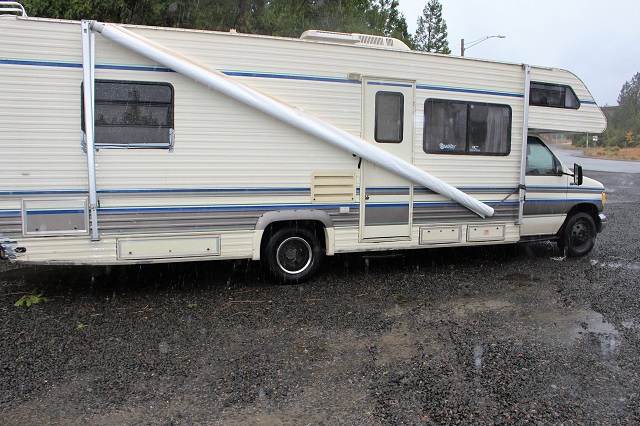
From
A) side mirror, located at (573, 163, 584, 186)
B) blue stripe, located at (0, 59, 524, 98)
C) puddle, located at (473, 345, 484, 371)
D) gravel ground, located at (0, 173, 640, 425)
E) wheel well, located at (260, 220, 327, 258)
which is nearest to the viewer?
gravel ground, located at (0, 173, 640, 425)

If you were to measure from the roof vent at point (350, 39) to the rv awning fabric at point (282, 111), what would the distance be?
1.08m

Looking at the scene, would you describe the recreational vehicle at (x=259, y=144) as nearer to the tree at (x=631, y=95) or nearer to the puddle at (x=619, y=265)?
the puddle at (x=619, y=265)

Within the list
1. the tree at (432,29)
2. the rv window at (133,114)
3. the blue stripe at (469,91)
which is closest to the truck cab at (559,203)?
the blue stripe at (469,91)

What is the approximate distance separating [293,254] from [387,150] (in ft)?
5.91

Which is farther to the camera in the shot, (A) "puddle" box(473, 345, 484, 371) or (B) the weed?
(B) the weed

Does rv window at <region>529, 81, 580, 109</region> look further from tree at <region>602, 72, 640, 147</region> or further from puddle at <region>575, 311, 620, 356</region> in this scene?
tree at <region>602, 72, 640, 147</region>

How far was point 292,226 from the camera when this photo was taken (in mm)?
6691

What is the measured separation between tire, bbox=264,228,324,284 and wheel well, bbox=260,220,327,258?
52 mm

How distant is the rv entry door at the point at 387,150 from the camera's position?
6832mm

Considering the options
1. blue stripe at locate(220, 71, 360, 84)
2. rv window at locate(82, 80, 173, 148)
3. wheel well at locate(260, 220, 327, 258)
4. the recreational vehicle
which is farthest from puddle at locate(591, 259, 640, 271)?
rv window at locate(82, 80, 173, 148)

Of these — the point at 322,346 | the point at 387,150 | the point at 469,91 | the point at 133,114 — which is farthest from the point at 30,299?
the point at 469,91

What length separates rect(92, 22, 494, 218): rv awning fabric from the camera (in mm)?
5674

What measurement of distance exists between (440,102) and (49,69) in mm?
4707

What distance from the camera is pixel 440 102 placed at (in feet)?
23.7
